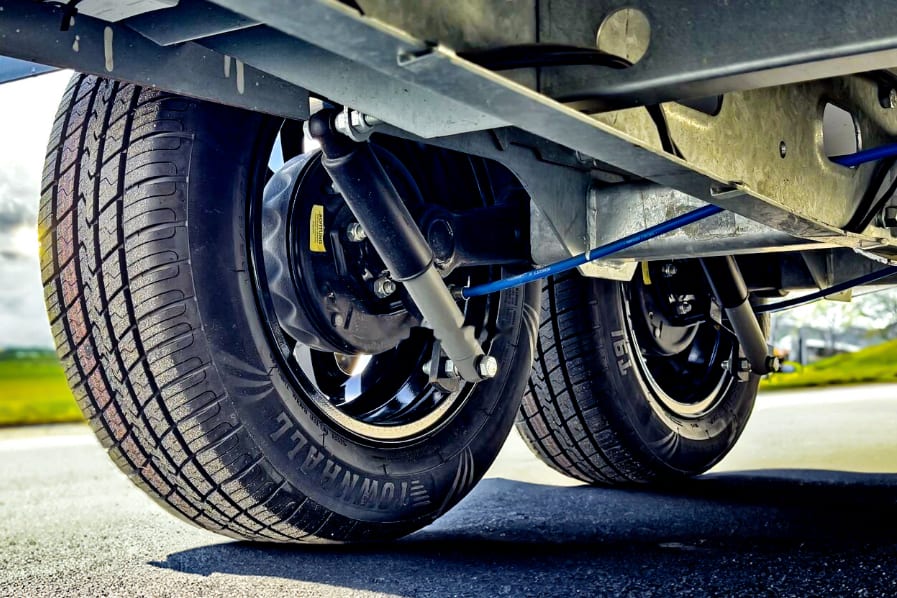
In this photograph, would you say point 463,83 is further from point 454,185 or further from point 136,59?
point 454,185

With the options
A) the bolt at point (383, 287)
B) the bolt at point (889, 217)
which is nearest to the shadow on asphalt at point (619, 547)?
the bolt at point (383, 287)

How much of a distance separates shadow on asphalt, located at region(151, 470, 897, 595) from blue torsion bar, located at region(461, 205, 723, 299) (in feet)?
1.69

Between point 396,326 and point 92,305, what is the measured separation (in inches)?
22.0

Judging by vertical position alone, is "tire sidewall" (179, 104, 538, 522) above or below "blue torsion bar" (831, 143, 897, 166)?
below

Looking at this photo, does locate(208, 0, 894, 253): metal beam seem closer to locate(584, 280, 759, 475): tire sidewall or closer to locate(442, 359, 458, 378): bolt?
locate(442, 359, 458, 378): bolt

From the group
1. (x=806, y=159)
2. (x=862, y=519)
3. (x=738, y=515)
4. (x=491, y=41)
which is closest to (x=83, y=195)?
(x=491, y=41)

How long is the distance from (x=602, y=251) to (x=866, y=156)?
46 centimetres

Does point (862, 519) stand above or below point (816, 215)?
below

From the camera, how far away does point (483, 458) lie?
1896 millimetres

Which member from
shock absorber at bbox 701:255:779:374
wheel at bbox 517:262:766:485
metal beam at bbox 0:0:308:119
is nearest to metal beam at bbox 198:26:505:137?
metal beam at bbox 0:0:308:119

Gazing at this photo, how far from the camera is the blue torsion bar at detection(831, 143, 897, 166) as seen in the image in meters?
1.44

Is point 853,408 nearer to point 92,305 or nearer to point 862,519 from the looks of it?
point 862,519

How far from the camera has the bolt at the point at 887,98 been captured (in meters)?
1.62

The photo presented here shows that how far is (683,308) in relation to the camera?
269cm
